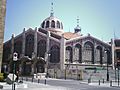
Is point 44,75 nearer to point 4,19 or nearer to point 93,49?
point 93,49

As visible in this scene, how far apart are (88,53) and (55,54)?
9.45 metres

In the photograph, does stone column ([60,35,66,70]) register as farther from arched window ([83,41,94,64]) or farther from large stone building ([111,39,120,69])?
large stone building ([111,39,120,69])

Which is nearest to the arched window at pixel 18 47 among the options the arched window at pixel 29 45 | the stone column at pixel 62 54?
the arched window at pixel 29 45

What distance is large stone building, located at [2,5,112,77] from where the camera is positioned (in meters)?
57.5

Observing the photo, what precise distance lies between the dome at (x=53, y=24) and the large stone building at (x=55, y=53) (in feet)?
13.5

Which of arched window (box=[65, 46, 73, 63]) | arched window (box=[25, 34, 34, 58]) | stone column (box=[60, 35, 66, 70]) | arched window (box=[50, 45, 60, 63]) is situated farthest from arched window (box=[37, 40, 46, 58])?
arched window (box=[65, 46, 73, 63])

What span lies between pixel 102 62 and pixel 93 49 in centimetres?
478

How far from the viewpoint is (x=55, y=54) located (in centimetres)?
5888

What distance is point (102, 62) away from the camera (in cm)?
6181

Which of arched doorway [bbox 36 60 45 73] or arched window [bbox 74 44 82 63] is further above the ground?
arched window [bbox 74 44 82 63]

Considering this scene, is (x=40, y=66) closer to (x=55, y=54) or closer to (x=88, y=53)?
(x=55, y=54)

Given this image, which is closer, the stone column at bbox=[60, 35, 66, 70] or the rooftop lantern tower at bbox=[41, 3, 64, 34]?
the stone column at bbox=[60, 35, 66, 70]

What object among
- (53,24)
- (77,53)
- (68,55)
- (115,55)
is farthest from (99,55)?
(53,24)

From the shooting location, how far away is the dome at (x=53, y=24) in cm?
6962
